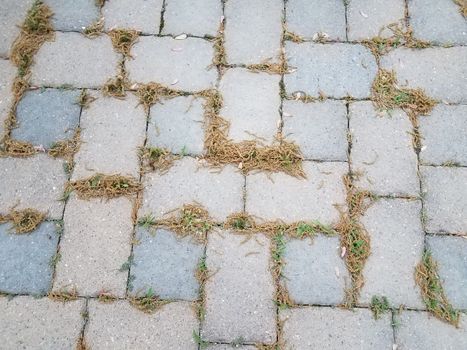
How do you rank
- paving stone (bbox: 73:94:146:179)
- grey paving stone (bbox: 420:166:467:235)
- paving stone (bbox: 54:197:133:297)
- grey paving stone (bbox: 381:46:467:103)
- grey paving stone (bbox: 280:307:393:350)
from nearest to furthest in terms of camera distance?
grey paving stone (bbox: 280:307:393:350) → paving stone (bbox: 54:197:133:297) → grey paving stone (bbox: 420:166:467:235) → paving stone (bbox: 73:94:146:179) → grey paving stone (bbox: 381:46:467:103)

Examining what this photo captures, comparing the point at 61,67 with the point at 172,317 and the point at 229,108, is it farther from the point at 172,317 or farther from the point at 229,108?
the point at 172,317

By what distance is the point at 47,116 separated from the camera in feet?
9.37

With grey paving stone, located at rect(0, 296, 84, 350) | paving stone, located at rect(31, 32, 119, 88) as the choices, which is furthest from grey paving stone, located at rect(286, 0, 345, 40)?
grey paving stone, located at rect(0, 296, 84, 350)

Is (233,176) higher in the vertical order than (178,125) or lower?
lower

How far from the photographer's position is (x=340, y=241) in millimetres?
2578

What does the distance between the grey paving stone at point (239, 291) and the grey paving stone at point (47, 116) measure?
103 centimetres

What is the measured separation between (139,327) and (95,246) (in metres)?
0.46

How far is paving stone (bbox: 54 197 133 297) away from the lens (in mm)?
2502

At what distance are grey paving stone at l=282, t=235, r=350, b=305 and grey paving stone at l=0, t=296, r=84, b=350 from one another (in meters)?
1.03

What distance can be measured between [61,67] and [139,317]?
152cm

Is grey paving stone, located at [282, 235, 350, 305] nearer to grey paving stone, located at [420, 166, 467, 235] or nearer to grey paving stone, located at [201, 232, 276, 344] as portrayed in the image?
grey paving stone, located at [201, 232, 276, 344]

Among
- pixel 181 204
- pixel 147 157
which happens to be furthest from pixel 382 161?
pixel 147 157

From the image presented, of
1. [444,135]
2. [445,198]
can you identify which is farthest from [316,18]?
[445,198]

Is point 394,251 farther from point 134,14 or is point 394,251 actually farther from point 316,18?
point 134,14
